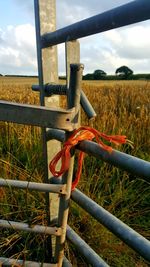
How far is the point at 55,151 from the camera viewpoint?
2.31 m

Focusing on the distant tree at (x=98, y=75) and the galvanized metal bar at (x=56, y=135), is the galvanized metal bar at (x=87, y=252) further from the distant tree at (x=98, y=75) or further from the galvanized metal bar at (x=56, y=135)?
the distant tree at (x=98, y=75)

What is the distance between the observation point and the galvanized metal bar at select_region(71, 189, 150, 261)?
4.83ft

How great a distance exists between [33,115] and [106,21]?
406 millimetres

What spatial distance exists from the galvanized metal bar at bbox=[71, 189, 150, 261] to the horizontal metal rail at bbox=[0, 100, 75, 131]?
40 centimetres

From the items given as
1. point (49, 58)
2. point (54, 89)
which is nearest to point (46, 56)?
point (49, 58)

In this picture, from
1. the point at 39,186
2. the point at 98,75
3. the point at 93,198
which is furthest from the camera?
A: the point at 98,75

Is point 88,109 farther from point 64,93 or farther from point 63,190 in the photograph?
point 63,190

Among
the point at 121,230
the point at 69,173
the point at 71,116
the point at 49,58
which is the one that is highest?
the point at 49,58

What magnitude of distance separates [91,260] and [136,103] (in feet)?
16.3

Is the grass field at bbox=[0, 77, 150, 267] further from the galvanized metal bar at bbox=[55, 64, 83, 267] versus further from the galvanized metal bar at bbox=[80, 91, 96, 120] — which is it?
the galvanized metal bar at bbox=[80, 91, 96, 120]

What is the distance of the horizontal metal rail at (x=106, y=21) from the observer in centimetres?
136

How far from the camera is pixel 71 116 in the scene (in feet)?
5.49

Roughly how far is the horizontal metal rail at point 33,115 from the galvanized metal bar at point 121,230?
0.40 meters

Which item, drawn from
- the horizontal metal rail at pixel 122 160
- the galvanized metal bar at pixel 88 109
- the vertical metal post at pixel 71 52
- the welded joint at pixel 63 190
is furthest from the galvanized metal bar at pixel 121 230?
the vertical metal post at pixel 71 52
